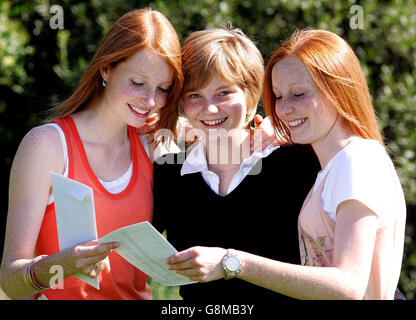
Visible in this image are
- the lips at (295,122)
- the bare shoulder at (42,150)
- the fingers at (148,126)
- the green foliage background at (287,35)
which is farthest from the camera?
the green foliage background at (287,35)

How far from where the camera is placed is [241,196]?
2887 millimetres

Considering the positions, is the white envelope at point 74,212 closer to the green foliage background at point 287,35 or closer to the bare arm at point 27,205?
the bare arm at point 27,205

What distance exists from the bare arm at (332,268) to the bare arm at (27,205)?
0.70 m

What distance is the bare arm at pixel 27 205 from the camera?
8.38ft

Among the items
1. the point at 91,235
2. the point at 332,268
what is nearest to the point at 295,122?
the point at 332,268

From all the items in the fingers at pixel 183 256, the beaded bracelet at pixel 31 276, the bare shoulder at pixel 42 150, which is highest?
the bare shoulder at pixel 42 150

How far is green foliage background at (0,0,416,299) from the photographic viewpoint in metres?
4.93

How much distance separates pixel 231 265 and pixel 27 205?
3.18 ft

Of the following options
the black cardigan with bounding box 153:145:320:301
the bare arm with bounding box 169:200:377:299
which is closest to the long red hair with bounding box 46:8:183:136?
the black cardigan with bounding box 153:145:320:301

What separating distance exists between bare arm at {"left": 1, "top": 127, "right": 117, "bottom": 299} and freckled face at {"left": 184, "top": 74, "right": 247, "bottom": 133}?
2.24ft

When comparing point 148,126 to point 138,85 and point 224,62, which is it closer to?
point 138,85

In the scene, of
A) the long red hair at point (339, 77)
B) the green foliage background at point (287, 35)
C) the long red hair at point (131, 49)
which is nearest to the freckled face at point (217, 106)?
the long red hair at point (131, 49)
